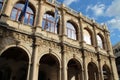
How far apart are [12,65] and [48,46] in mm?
4570

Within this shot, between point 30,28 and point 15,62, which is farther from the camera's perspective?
point 15,62

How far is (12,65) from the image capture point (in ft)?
49.4

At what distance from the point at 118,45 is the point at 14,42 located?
24048 millimetres

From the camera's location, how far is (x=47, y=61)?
16969mm

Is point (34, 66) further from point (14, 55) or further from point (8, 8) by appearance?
point (8, 8)

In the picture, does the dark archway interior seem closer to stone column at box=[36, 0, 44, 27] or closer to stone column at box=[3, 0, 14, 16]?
stone column at box=[36, 0, 44, 27]

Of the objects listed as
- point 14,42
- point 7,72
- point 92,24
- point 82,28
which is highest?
point 92,24

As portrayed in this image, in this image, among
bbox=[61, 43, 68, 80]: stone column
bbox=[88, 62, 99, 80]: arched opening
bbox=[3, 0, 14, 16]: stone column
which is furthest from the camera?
bbox=[88, 62, 99, 80]: arched opening

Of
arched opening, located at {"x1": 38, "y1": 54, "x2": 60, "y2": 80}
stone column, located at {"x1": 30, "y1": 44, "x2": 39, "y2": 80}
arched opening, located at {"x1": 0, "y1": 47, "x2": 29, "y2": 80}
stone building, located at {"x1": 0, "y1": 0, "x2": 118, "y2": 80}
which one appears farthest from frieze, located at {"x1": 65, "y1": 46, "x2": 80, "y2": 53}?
arched opening, located at {"x1": 0, "y1": 47, "x2": 29, "y2": 80}

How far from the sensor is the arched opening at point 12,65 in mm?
14605

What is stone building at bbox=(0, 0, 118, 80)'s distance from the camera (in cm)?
1270

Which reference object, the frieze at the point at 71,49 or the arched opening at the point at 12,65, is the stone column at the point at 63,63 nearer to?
the frieze at the point at 71,49

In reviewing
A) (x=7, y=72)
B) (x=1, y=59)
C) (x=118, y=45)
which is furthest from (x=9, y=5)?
(x=118, y=45)

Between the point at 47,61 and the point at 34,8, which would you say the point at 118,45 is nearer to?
the point at 47,61
